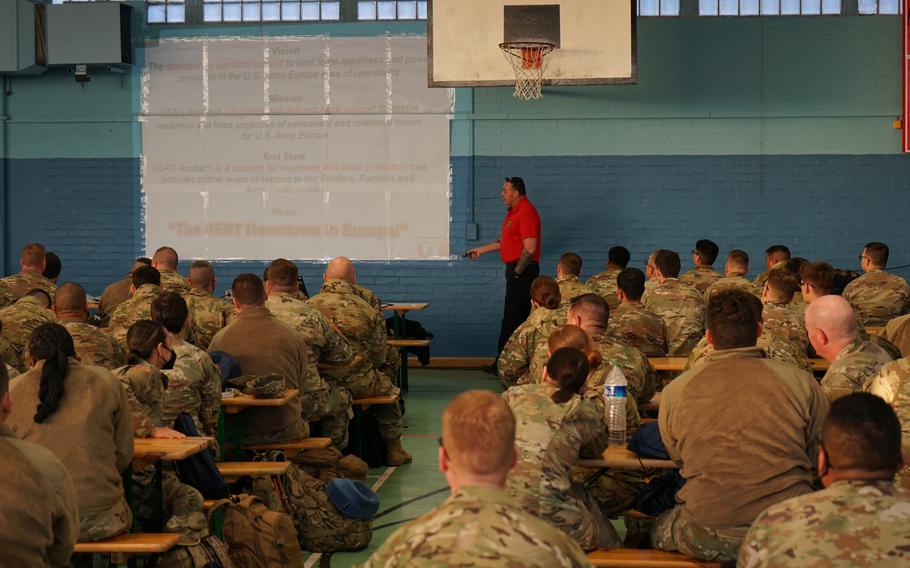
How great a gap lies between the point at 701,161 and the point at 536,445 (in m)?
9.53

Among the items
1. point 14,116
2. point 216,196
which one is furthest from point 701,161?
point 14,116

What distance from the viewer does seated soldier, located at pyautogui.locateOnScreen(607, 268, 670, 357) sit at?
781 cm

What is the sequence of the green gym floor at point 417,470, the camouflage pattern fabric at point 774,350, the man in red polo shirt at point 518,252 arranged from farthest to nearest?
the man in red polo shirt at point 518,252 → the green gym floor at point 417,470 → the camouflage pattern fabric at point 774,350

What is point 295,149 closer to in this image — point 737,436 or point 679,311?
point 679,311

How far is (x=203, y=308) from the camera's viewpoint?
888 centimetres

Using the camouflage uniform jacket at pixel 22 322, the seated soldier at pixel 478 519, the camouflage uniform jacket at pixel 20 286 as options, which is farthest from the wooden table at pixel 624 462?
the camouflage uniform jacket at pixel 20 286

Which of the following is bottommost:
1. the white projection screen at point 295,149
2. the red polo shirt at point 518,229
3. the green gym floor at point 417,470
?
the green gym floor at point 417,470

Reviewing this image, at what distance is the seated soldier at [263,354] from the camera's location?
22.4 feet

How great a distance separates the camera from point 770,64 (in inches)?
529

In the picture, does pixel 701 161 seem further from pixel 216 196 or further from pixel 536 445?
pixel 536 445

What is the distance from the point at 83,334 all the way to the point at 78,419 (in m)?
2.15

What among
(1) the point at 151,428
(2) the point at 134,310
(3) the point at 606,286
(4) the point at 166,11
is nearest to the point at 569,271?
(3) the point at 606,286

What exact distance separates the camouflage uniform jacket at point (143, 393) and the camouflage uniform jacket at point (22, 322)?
8.43 ft

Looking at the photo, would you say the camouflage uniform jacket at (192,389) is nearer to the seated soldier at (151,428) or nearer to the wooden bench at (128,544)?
the seated soldier at (151,428)
